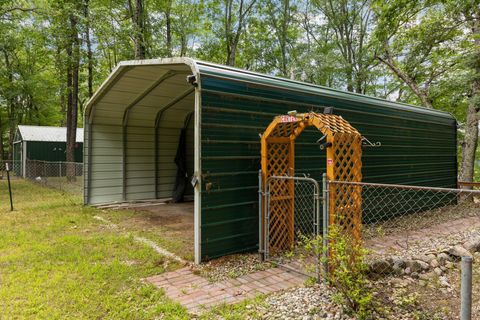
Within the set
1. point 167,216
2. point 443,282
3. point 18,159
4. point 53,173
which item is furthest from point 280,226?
point 18,159

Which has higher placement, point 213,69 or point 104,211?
point 213,69

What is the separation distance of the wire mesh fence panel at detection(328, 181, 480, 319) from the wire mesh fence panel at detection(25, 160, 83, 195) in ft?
25.9

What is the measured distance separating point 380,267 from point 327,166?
1.29m

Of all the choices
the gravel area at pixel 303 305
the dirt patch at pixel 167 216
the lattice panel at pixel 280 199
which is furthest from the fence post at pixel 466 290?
the dirt patch at pixel 167 216

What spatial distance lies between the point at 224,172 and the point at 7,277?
261 cm

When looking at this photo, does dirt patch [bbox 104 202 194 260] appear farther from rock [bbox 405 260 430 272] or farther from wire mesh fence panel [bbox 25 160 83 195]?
wire mesh fence panel [bbox 25 160 83 195]

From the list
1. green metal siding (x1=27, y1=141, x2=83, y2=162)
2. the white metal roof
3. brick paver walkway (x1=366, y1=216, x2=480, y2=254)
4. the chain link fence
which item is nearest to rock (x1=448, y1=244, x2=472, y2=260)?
brick paver walkway (x1=366, y1=216, x2=480, y2=254)

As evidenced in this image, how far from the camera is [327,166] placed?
324cm

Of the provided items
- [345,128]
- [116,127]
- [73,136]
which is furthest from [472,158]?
[73,136]

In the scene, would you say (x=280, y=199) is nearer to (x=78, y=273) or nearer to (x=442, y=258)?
(x=442, y=258)

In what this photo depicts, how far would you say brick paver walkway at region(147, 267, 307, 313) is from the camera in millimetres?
2887

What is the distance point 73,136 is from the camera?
12.8 m

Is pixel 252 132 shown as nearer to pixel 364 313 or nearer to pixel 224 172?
pixel 224 172

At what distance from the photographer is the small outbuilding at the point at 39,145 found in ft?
51.5
